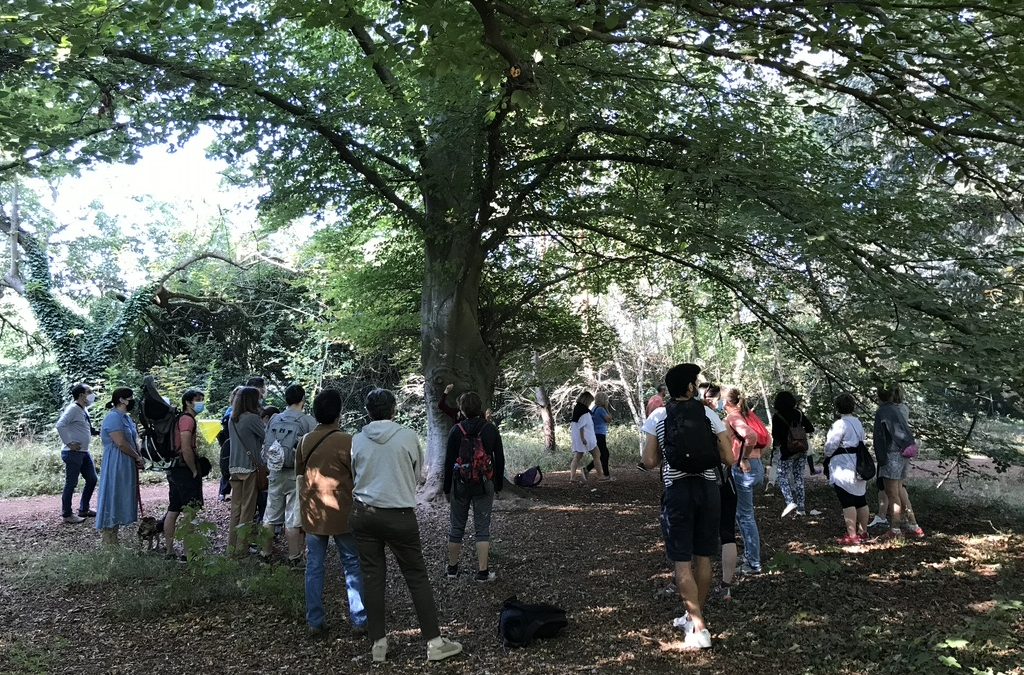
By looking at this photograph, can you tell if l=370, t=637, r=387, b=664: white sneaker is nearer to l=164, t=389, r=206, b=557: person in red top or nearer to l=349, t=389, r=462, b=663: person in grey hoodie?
l=349, t=389, r=462, b=663: person in grey hoodie

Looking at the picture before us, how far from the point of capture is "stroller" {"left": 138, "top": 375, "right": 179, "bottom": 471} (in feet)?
24.7

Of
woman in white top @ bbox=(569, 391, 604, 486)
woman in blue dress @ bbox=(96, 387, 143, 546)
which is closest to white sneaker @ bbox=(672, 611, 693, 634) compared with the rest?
woman in blue dress @ bbox=(96, 387, 143, 546)

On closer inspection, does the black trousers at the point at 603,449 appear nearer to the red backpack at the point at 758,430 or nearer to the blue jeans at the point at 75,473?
the red backpack at the point at 758,430

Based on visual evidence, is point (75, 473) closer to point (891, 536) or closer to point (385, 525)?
point (385, 525)

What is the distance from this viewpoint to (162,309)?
21469 millimetres

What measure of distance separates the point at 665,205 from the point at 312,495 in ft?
17.0

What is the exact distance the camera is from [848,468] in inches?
313

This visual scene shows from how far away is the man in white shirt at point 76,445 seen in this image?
31.5ft

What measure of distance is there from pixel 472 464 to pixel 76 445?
6.34 m

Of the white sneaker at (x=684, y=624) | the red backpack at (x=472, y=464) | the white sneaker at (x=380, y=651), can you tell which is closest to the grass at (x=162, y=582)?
the white sneaker at (x=380, y=651)

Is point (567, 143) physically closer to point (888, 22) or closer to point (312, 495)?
point (888, 22)

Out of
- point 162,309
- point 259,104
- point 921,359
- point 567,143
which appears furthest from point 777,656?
point 162,309

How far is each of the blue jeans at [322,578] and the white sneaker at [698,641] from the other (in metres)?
2.33

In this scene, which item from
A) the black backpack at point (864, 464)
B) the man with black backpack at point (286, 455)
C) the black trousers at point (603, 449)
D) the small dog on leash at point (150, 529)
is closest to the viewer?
the man with black backpack at point (286, 455)
